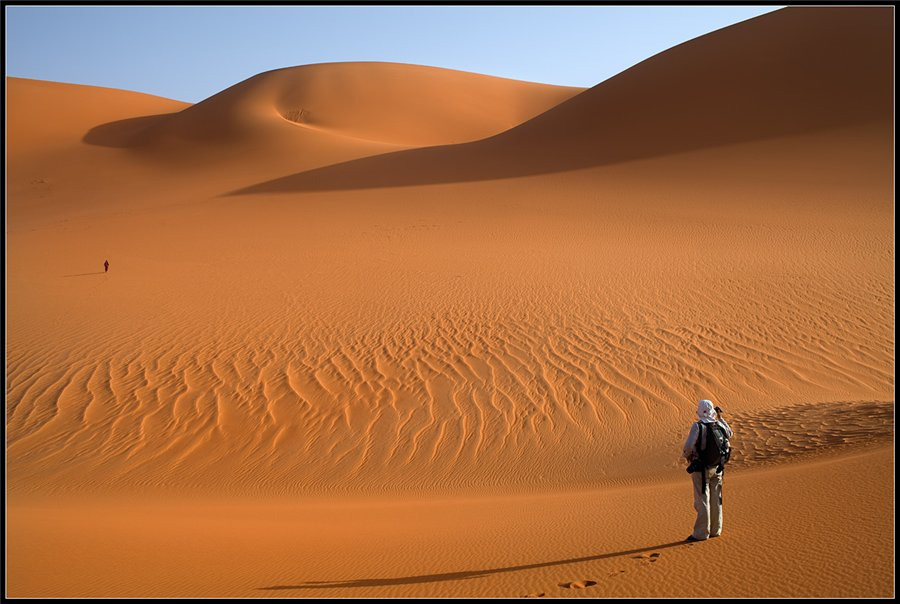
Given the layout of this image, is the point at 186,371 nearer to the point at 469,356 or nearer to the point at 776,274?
the point at 469,356

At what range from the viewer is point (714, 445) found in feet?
16.3

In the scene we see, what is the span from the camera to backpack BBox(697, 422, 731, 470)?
4945 mm

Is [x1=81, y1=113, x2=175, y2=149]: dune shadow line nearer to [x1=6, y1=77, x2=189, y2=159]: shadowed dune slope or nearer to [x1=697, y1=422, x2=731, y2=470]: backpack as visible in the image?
[x1=6, y1=77, x2=189, y2=159]: shadowed dune slope

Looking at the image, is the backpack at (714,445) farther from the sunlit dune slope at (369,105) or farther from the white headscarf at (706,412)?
the sunlit dune slope at (369,105)

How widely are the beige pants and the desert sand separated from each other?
110mm

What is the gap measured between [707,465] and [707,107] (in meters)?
27.3

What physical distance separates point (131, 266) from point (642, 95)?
920 inches

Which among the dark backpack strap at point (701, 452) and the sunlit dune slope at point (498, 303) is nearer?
the dark backpack strap at point (701, 452)

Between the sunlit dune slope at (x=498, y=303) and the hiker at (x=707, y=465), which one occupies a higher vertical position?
the sunlit dune slope at (x=498, y=303)

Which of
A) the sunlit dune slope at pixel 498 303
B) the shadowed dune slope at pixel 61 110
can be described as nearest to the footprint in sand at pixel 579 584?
the sunlit dune slope at pixel 498 303

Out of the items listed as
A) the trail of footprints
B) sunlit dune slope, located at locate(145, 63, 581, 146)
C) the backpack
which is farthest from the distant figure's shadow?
sunlit dune slope, located at locate(145, 63, 581, 146)

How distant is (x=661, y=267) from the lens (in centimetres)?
1567

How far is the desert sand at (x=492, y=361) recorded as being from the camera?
4.81m

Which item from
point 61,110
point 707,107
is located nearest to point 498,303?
point 707,107
